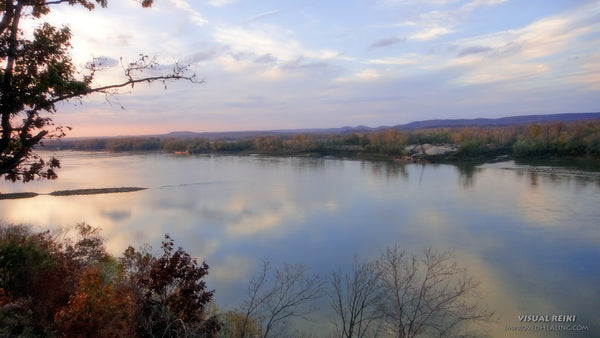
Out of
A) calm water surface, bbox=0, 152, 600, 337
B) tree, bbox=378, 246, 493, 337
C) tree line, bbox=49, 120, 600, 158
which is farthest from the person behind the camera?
tree line, bbox=49, 120, 600, 158

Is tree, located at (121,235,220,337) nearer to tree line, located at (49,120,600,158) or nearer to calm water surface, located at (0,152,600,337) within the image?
calm water surface, located at (0,152,600,337)

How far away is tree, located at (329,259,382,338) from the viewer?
5329 mm

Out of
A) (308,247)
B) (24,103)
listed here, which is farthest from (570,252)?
(24,103)

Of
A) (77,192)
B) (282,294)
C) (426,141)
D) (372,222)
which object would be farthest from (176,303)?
(426,141)

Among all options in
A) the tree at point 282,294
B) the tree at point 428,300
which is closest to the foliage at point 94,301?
Answer: the tree at point 282,294

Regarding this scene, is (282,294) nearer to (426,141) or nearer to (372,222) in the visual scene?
(372,222)

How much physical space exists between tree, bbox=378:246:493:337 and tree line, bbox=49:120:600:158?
26.5 m

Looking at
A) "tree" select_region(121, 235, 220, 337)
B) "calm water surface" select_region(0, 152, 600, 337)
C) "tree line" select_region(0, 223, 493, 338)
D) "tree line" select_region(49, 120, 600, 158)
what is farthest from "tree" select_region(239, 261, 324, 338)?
"tree line" select_region(49, 120, 600, 158)

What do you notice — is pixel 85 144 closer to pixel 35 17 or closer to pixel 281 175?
pixel 281 175

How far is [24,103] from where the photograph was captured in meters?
2.11

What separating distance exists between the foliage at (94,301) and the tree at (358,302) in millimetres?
1982

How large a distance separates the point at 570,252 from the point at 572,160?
23.1m

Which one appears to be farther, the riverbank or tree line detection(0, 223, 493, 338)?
the riverbank

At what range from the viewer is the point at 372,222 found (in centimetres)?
1210
